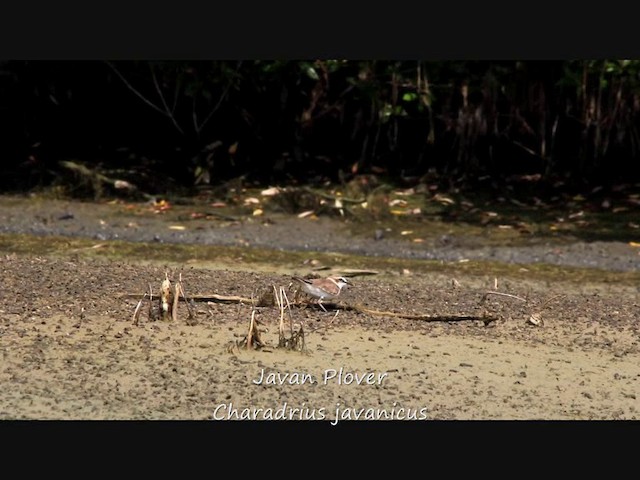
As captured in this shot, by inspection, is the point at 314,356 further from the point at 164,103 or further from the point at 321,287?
the point at 164,103

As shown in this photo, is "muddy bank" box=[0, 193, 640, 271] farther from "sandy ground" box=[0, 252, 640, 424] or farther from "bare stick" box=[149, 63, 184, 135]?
"bare stick" box=[149, 63, 184, 135]

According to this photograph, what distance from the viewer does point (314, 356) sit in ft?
25.5

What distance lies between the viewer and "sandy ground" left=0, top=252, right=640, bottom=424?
6.93 m

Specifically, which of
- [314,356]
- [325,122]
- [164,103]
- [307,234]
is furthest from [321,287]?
[164,103]

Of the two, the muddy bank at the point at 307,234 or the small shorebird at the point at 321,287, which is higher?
the small shorebird at the point at 321,287

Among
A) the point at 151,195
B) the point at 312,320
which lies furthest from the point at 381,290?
the point at 151,195

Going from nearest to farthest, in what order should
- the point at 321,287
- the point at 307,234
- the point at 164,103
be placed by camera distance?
the point at 321,287 < the point at 307,234 < the point at 164,103

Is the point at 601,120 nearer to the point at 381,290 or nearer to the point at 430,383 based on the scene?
the point at 381,290

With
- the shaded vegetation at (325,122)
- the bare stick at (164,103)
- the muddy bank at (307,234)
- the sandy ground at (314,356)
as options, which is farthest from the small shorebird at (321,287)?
the bare stick at (164,103)

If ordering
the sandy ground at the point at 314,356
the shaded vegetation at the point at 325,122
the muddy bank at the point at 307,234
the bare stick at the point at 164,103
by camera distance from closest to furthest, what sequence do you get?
the sandy ground at the point at 314,356, the muddy bank at the point at 307,234, the shaded vegetation at the point at 325,122, the bare stick at the point at 164,103

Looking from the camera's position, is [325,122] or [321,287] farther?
[325,122]

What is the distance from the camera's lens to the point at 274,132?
47.2 feet

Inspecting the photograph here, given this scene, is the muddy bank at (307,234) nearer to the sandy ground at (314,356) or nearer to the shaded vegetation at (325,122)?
the shaded vegetation at (325,122)

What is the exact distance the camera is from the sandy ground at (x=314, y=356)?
693cm
